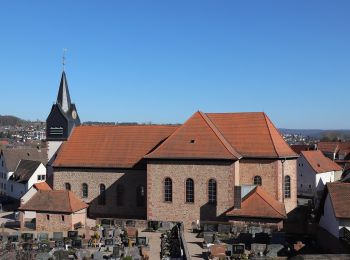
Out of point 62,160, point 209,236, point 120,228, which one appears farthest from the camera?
point 62,160

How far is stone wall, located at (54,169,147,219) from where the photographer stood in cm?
3925

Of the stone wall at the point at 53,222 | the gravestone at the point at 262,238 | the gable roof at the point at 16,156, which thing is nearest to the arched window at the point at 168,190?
the stone wall at the point at 53,222

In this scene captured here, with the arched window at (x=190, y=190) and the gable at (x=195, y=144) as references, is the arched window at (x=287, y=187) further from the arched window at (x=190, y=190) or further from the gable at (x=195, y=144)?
the arched window at (x=190, y=190)

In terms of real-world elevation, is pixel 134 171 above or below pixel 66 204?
above

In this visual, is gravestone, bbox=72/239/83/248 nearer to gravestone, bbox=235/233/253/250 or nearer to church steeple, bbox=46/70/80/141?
gravestone, bbox=235/233/253/250

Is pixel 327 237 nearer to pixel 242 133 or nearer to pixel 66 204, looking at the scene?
pixel 242 133

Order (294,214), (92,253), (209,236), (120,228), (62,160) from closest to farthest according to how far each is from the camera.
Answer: (92,253) < (209,236) < (120,228) < (294,214) < (62,160)

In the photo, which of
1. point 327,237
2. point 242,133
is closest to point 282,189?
point 242,133

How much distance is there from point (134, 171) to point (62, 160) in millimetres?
7174

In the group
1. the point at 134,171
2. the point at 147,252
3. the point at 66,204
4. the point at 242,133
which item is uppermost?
the point at 242,133

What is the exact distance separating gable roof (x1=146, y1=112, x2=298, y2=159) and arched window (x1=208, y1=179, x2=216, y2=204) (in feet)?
6.34

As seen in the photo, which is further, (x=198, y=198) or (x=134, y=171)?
(x=134, y=171)

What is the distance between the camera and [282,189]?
3631cm

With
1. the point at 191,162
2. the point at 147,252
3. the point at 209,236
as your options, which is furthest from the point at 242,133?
the point at 147,252
